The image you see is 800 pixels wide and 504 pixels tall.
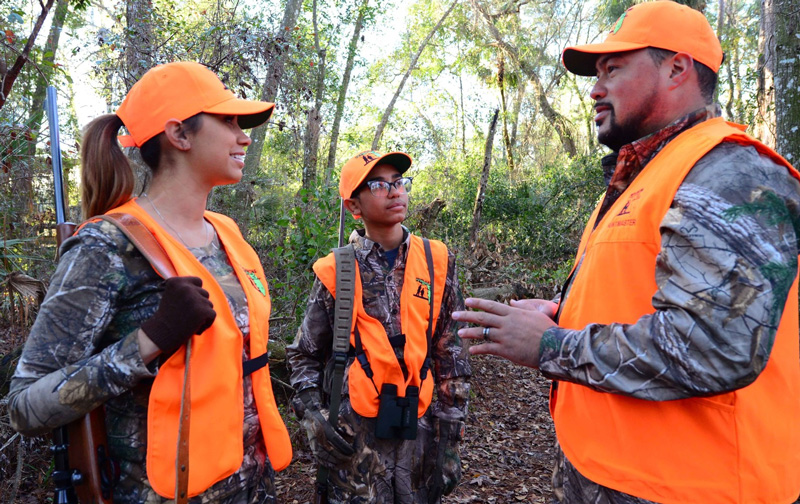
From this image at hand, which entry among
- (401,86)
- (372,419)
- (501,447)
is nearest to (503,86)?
(401,86)

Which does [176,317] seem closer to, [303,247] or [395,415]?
[395,415]

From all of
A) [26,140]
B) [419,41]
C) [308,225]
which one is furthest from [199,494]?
[419,41]

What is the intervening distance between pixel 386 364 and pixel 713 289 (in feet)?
5.99

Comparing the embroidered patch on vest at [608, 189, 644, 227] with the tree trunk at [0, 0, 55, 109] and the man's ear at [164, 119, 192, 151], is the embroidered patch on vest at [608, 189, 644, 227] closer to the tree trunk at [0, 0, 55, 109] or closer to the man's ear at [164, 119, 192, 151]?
the man's ear at [164, 119, 192, 151]

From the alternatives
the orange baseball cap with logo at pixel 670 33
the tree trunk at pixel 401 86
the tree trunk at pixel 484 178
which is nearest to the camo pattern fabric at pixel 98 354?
the orange baseball cap with logo at pixel 670 33

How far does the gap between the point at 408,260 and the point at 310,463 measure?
2.87m

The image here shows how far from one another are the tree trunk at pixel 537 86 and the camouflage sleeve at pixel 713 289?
20.0 meters

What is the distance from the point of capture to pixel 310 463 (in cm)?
501

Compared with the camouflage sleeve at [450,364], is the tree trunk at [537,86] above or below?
above

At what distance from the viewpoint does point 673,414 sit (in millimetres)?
1603

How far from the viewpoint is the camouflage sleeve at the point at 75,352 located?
5.46 ft

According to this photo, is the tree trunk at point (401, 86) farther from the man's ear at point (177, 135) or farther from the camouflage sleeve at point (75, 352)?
the camouflage sleeve at point (75, 352)

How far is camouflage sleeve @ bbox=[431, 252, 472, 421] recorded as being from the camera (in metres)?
3.09

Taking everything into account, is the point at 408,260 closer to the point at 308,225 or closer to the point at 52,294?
the point at 52,294
